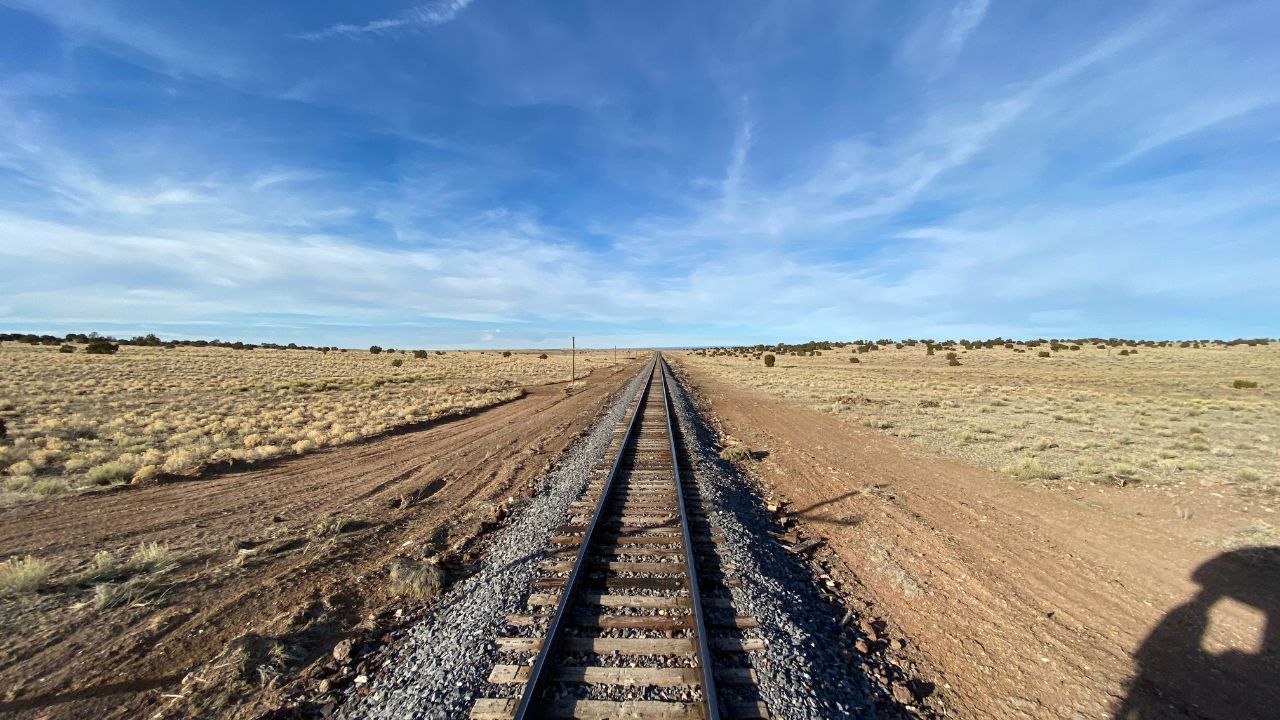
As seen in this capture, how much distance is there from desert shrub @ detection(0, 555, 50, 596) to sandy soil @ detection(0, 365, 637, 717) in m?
0.14

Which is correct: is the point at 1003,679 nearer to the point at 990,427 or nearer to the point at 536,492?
the point at 536,492

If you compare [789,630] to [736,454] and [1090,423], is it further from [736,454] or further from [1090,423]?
[1090,423]

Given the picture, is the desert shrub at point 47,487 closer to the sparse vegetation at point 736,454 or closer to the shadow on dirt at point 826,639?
the shadow on dirt at point 826,639

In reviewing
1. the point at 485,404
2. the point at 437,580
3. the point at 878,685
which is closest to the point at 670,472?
the point at 437,580

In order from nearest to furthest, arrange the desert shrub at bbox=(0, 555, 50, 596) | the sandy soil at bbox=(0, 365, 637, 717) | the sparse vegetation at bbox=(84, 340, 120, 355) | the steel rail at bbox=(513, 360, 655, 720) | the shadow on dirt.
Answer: the steel rail at bbox=(513, 360, 655, 720), the shadow on dirt, the sandy soil at bbox=(0, 365, 637, 717), the desert shrub at bbox=(0, 555, 50, 596), the sparse vegetation at bbox=(84, 340, 120, 355)

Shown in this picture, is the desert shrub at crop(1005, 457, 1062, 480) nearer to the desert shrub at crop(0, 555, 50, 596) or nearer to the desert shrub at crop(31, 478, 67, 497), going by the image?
the desert shrub at crop(0, 555, 50, 596)

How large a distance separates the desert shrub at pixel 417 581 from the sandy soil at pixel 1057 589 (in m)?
4.94

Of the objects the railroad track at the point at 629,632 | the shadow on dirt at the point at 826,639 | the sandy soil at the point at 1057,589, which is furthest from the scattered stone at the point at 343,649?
the sandy soil at the point at 1057,589

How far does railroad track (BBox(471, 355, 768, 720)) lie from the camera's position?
3643 millimetres

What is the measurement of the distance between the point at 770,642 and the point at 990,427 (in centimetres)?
1571

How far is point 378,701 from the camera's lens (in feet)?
12.5

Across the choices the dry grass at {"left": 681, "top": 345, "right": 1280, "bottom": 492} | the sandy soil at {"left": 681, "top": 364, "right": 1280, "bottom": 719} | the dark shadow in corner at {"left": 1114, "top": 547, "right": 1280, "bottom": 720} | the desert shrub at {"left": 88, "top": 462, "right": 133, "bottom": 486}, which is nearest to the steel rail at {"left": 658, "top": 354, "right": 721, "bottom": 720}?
the sandy soil at {"left": 681, "top": 364, "right": 1280, "bottom": 719}

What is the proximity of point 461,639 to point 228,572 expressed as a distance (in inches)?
153

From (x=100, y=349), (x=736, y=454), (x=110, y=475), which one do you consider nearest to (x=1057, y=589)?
(x=736, y=454)
